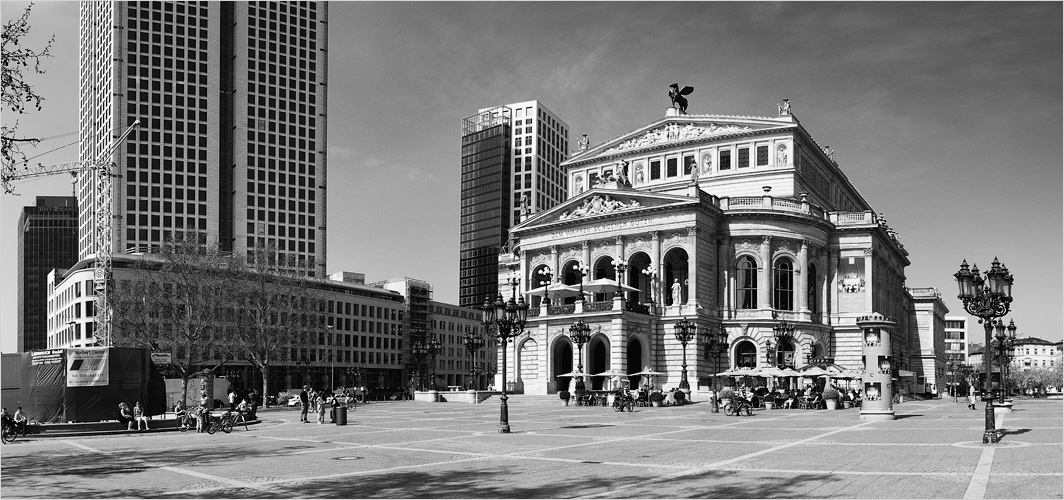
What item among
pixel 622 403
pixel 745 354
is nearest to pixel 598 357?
pixel 745 354

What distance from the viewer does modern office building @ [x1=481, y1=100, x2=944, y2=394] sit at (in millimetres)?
81938

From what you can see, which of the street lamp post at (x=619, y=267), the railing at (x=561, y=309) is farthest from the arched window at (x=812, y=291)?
the railing at (x=561, y=309)

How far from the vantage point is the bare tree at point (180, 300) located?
76.8 m

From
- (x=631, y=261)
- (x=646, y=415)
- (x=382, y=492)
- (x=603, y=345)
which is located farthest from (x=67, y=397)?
(x=631, y=261)

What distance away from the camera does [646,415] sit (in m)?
50.5

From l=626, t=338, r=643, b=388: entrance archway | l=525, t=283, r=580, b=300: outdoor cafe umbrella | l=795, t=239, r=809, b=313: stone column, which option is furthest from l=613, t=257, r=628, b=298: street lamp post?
l=795, t=239, r=809, b=313: stone column

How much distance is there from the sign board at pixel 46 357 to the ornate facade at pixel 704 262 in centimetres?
4099

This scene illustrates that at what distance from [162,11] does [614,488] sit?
162m

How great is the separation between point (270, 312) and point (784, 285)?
150ft

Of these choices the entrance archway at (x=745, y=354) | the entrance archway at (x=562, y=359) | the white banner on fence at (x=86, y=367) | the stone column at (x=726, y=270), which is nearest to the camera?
the white banner on fence at (x=86, y=367)

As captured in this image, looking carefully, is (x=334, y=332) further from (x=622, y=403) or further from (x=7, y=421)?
(x=7, y=421)

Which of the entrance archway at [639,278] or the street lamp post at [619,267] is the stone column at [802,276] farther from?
the street lamp post at [619,267]

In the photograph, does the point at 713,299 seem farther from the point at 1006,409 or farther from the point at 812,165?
the point at 1006,409

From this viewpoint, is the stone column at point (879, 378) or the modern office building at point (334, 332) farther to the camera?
the modern office building at point (334, 332)
